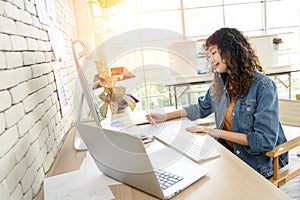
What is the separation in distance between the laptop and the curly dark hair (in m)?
0.62

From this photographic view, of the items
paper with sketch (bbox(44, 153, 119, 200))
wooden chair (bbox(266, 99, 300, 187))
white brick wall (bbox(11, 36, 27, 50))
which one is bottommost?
wooden chair (bbox(266, 99, 300, 187))

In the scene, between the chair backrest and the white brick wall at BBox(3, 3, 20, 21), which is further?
the chair backrest

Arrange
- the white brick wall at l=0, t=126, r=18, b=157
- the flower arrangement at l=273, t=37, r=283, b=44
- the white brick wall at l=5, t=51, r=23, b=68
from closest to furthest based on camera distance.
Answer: the white brick wall at l=0, t=126, r=18, b=157
the white brick wall at l=5, t=51, r=23, b=68
the flower arrangement at l=273, t=37, r=283, b=44

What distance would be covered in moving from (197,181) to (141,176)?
199 mm

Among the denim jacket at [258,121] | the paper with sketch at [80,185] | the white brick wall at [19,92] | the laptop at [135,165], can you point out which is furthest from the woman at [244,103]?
the white brick wall at [19,92]

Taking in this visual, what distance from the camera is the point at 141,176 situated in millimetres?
741

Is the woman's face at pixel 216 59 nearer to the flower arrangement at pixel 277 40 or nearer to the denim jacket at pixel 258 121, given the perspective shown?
the denim jacket at pixel 258 121

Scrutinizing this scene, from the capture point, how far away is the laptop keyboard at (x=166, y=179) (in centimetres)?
80

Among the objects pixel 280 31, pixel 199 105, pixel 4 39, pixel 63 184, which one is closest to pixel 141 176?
pixel 63 184

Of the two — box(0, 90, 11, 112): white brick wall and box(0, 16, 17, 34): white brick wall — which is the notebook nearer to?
box(0, 90, 11, 112): white brick wall

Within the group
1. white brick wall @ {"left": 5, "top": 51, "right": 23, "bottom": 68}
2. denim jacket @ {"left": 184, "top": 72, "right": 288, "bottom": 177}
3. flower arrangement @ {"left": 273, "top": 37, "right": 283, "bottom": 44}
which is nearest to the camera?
white brick wall @ {"left": 5, "top": 51, "right": 23, "bottom": 68}

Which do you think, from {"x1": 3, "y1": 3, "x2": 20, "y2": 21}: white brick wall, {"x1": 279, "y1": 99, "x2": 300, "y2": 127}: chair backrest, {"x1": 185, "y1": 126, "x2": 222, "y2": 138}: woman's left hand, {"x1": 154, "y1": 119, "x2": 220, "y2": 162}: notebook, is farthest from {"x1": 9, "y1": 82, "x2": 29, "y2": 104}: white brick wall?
{"x1": 279, "y1": 99, "x2": 300, "y2": 127}: chair backrest

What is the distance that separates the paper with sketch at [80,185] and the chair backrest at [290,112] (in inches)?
52.2

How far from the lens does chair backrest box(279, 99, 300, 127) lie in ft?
5.42
